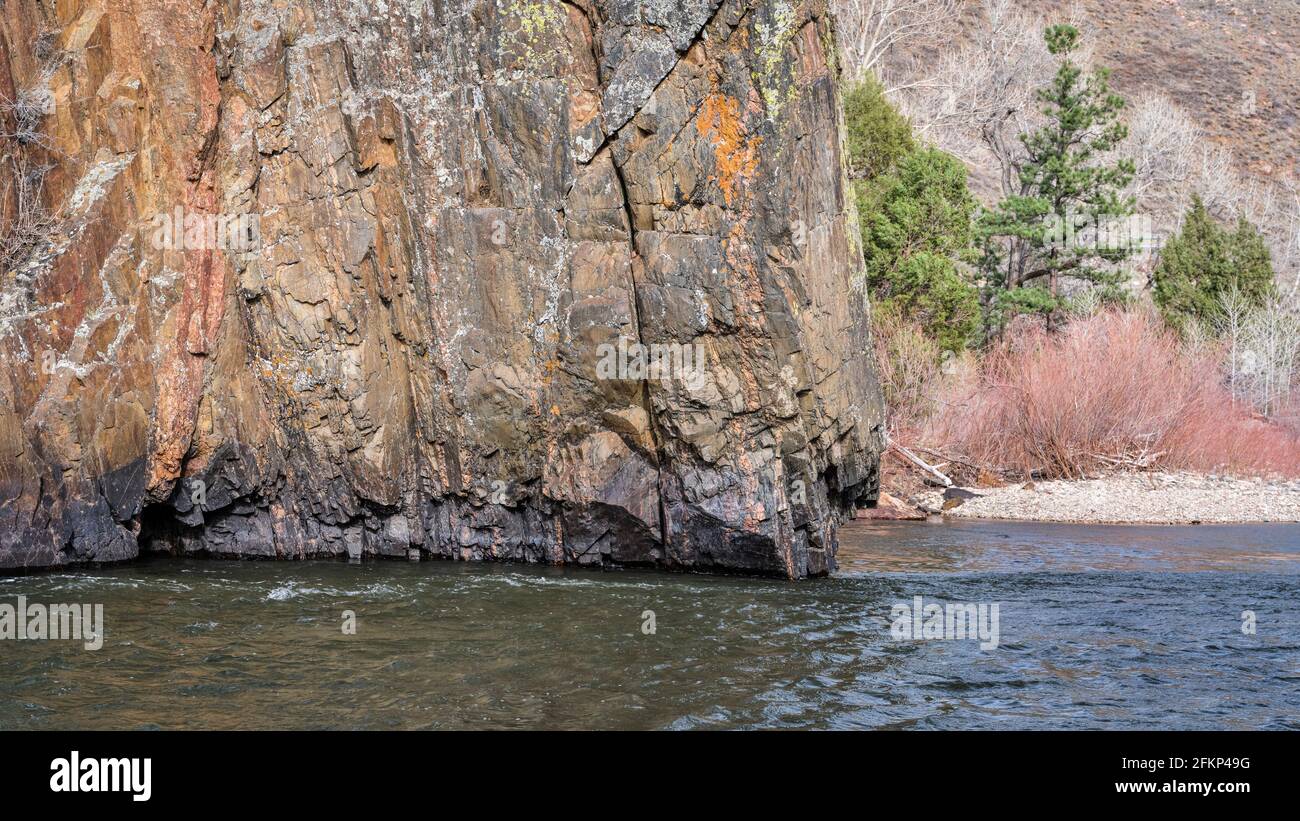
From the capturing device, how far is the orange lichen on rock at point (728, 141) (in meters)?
15.1

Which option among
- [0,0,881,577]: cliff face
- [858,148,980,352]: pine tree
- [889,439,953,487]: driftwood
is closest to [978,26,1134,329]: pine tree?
[858,148,980,352]: pine tree

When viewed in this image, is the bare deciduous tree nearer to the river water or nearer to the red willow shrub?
the red willow shrub

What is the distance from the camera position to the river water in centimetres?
1008

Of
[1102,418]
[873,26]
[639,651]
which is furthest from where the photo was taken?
[873,26]

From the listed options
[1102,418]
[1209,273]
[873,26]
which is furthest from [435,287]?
[873,26]

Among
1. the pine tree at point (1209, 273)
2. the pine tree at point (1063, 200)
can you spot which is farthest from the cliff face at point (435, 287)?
the pine tree at point (1209, 273)

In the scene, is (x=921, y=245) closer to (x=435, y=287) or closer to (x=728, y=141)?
(x=728, y=141)

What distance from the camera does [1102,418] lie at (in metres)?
27.6

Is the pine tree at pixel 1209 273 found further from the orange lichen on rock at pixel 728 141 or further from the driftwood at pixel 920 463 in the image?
the orange lichen on rock at pixel 728 141

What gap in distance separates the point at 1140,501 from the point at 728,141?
47.7 ft

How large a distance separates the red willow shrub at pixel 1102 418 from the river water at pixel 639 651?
34.0ft

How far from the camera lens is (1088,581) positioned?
1644 cm

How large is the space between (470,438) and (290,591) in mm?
3276

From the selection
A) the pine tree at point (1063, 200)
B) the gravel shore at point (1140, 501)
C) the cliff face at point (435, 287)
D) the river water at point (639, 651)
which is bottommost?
the river water at point (639, 651)
